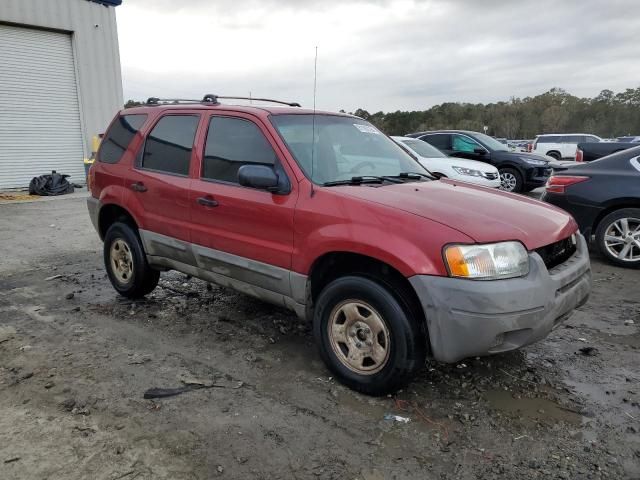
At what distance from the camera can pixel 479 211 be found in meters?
3.15

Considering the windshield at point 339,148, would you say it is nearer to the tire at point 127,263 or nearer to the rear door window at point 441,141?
the tire at point 127,263

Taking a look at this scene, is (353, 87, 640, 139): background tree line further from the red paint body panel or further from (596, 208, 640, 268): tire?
the red paint body panel

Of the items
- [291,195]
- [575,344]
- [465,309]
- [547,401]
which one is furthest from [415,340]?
[575,344]

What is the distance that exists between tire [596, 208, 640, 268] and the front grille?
3112 mm

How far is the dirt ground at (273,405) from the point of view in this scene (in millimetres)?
2555

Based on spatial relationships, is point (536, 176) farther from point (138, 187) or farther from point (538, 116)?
point (538, 116)

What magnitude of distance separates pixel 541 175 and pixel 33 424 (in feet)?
40.9

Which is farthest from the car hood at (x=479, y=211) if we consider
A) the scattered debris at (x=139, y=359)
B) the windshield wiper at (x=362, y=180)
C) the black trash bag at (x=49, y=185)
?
the black trash bag at (x=49, y=185)

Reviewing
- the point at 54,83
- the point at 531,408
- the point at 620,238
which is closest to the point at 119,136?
Result: the point at 531,408

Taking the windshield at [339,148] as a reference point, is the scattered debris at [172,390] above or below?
below

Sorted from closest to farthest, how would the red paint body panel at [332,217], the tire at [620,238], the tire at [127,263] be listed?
the red paint body panel at [332,217] < the tire at [127,263] < the tire at [620,238]

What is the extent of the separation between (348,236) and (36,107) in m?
14.9

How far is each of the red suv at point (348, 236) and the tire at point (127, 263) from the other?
30mm

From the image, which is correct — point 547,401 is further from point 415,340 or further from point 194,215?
point 194,215
